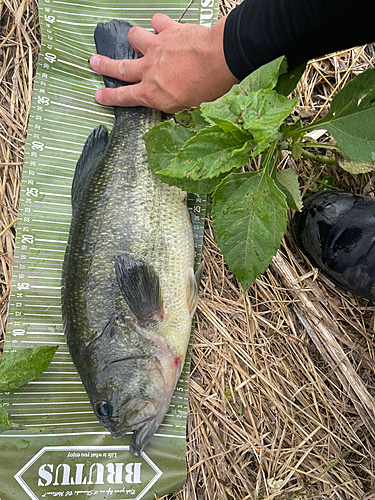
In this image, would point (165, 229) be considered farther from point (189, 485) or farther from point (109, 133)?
point (189, 485)

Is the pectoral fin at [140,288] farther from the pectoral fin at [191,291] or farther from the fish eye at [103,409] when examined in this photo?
the fish eye at [103,409]

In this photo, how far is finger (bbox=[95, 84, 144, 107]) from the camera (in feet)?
6.71

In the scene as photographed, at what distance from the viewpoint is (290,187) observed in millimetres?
1771

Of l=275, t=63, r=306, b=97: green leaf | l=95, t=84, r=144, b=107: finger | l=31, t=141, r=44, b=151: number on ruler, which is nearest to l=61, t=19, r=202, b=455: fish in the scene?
l=95, t=84, r=144, b=107: finger

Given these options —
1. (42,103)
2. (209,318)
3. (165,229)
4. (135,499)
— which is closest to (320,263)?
(209,318)

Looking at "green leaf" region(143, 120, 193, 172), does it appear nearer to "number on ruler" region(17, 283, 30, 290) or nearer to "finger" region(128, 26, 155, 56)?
"finger" region(128, 26, 155, 56)

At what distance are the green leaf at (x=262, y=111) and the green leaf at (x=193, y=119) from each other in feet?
1.10

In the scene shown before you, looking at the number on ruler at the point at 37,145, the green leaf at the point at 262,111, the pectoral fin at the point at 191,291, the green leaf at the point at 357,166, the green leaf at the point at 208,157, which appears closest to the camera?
the green leaf at the point at 262,111

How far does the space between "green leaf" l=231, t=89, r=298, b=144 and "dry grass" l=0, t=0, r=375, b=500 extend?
36.8 inches

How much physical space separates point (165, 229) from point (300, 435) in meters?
1.48

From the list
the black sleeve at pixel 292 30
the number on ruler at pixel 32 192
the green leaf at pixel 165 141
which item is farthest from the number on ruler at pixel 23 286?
the black sleeve at pixel 292 30

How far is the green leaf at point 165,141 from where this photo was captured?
67.3 inches

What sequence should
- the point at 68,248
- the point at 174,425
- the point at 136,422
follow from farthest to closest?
the point at 174,425
the point at 68,248
the point at 136,422

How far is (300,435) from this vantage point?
7.07ft
